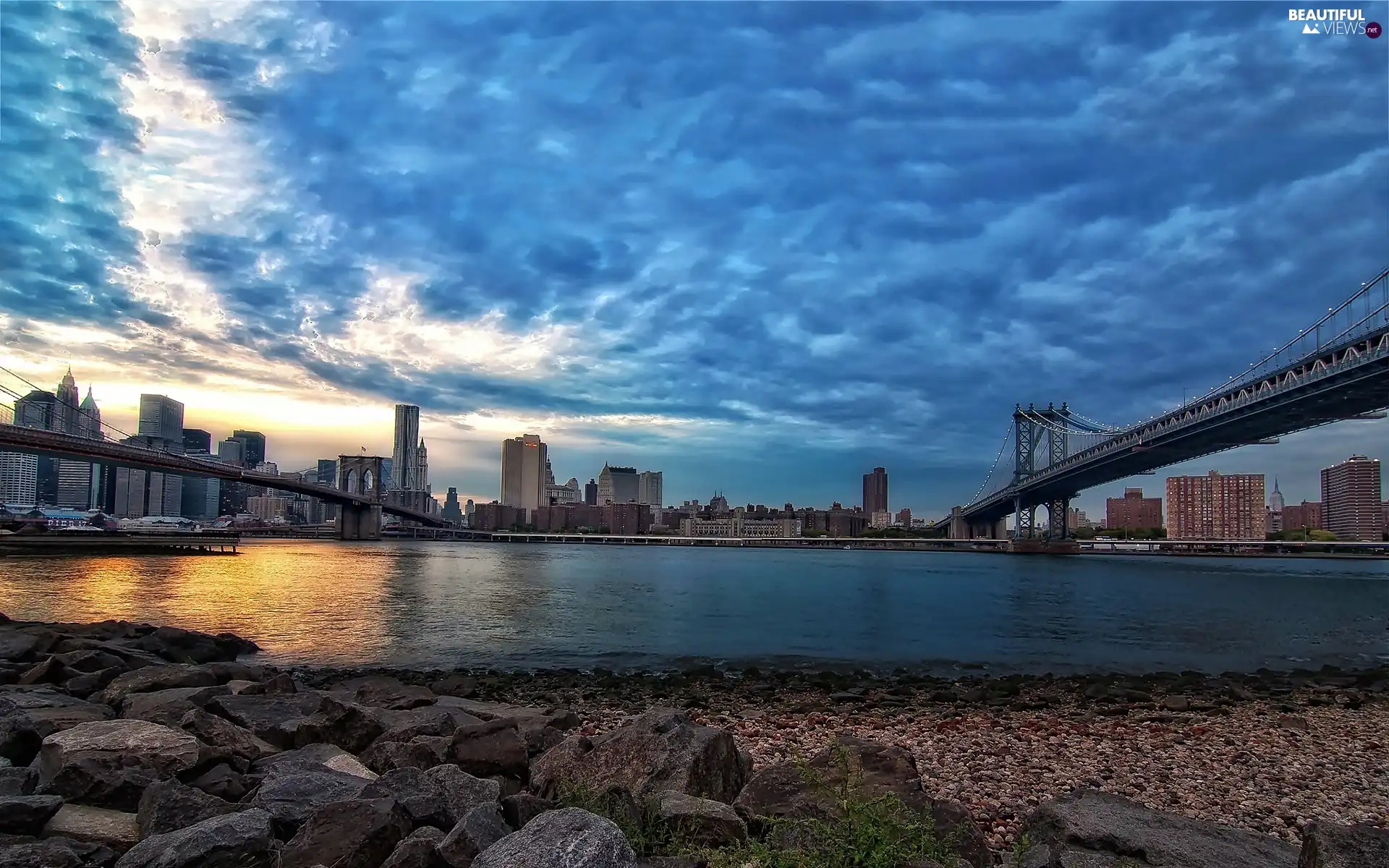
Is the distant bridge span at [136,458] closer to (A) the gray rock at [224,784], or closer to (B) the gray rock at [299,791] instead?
(A) the gray rock at [224,784]

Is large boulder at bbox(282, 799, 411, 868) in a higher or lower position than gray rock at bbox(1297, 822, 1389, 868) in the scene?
lower

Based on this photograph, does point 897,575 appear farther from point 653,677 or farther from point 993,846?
point 993,846

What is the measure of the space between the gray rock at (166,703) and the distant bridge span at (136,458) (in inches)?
2304

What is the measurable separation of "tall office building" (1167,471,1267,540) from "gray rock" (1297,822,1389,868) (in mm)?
150084

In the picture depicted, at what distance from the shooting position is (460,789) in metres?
4.50

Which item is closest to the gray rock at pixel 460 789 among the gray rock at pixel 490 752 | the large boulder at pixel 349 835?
the large boulder at pixel 349 835

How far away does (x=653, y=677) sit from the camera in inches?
547

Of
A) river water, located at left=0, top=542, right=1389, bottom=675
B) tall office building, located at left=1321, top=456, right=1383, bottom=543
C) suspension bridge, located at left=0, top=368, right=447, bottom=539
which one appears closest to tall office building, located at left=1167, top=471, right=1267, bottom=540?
tall office building, located at left=1321, top=456, right=1383, bottom=543

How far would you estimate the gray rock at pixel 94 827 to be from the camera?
3.99m

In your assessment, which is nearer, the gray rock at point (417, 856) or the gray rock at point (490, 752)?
the gray rock at point (417, 856)

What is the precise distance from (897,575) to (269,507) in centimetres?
18126

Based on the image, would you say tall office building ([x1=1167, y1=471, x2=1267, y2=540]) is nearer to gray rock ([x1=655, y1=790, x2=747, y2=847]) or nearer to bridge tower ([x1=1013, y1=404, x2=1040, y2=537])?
bridge tower ([x1=1013, y1=404, x2=1040, y2=537])

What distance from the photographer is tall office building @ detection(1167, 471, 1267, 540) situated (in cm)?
13000

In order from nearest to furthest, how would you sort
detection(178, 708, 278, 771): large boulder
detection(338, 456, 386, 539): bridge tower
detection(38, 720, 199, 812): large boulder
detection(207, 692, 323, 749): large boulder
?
detection(38, 720, 199, 812): large boulder
detection(178, 708, 278, 771): large boulder
detection(207, 692, 323, 749): large boulder
detection(338, 456, 386, 539): bridge tower
